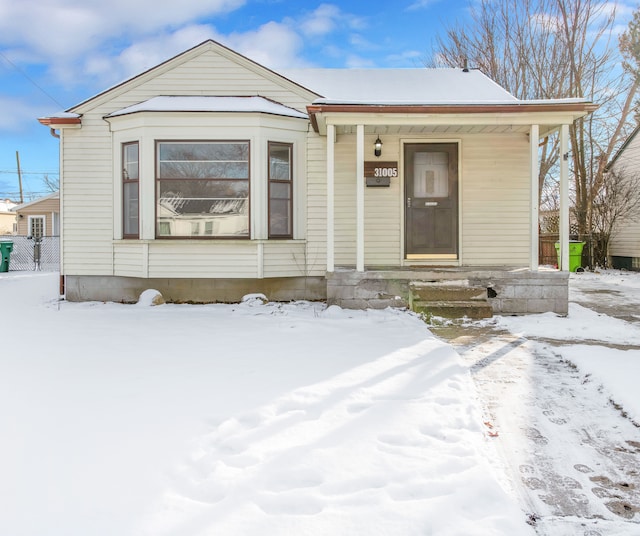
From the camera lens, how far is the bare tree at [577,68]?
15.4 metres

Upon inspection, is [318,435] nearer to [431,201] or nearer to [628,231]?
[431,201]

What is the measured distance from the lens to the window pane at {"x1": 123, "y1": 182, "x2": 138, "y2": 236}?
317 inches

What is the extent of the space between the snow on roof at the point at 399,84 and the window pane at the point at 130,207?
345cm

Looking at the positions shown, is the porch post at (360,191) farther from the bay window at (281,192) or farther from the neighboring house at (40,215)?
the neighboring house at (40,215)

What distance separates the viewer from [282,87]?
817 centimetres

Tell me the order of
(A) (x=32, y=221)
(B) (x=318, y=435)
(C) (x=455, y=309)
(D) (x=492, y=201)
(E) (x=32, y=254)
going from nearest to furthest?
1. (B) (x=318, y=435)
2. (C) (x=455, y=309)
3. (D) (x=492, y=201)
4. (E) (x=32, y=254)
5. (A) (x=32, y=221)

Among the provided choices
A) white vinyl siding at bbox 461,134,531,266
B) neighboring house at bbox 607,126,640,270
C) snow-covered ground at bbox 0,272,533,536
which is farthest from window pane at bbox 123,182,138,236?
neighboring house at bbox 607,126,640,270

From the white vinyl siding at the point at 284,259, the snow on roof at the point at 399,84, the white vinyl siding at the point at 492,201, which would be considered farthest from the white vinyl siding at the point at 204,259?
the white vinyl siding at the point at 492,201

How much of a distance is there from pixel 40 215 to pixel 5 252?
1161 centimetres

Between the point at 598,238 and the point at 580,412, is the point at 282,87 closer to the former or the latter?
the point at 580,412

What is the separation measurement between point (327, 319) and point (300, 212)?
7.55ft

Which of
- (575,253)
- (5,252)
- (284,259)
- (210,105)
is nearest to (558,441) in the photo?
(284,259)

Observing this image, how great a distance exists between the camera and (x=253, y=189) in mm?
7715

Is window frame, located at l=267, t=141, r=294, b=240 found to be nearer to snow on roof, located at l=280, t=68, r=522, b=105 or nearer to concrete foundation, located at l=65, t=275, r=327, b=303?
concrete foundation, located at l=65, t=275, r=327, b=303
